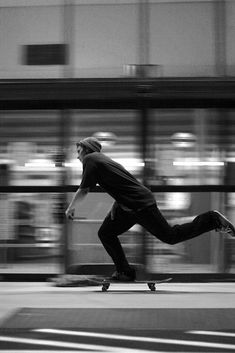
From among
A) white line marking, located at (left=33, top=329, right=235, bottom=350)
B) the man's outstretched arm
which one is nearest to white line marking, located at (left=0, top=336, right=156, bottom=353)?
white line marking, located at (left=33, top=329, right=235, bottom=350)

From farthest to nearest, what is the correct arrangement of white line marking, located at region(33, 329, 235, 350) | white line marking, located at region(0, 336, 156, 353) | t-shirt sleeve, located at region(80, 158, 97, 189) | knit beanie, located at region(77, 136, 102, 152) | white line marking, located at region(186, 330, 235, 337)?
knit beanie, located at region(77, 136, 102, 152) < t-shirt sleeve, located at region(80, 158, 97, 189) < white line marking, located at region(186, 330, 235, 337) < white line marking, located at region(33, 329, 235, 350) < white line marking, located at region(0, 336, 156, 353)

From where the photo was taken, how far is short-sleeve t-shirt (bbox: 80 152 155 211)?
9133 millimetres

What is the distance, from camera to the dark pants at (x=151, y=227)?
8977mm

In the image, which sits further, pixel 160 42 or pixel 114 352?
pixel 160 42

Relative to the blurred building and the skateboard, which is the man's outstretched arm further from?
the blurred building

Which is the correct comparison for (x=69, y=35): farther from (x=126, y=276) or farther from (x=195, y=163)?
(x=126, y=276)

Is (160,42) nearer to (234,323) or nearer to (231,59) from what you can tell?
(231,59)

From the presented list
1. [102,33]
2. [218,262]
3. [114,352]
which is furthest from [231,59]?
[114,352]

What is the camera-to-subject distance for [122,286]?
1065 cm

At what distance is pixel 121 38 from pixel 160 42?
0.53 metres

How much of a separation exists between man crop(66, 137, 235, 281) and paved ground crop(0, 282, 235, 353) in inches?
25.2

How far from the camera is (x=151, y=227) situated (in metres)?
9.19

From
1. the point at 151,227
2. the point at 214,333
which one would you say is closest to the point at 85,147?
the point at 151,227

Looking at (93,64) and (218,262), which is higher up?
(93,64)
